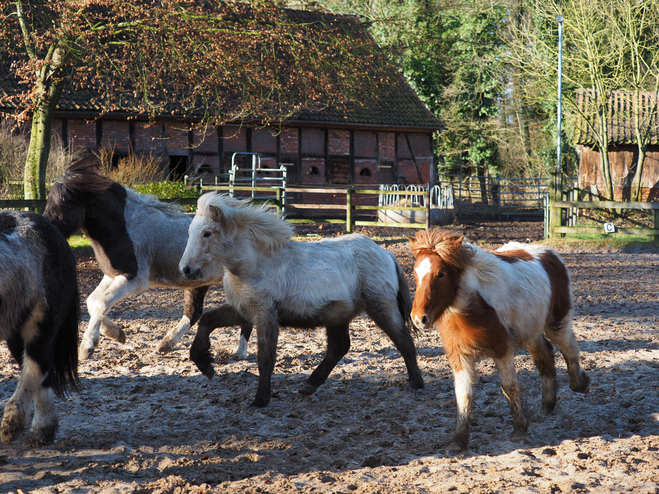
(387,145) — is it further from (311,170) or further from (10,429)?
(10,429)

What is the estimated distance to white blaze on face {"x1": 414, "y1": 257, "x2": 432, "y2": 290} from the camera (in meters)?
→ 4.04

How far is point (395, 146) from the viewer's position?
28.2 meters

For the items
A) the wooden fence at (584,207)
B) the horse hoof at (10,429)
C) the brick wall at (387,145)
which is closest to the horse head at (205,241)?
the horse hoof at (10,429)

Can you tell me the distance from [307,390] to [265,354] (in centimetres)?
56

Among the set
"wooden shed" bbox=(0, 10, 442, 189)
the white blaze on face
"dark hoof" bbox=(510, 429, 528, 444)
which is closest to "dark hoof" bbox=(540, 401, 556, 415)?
"dark hoof" bbox=(510, 429, 528, 444)

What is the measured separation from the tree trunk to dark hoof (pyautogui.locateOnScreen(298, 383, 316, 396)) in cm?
1056

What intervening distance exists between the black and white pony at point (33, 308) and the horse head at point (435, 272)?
2.27m

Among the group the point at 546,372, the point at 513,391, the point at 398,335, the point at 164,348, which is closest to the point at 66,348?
the point at 164,348

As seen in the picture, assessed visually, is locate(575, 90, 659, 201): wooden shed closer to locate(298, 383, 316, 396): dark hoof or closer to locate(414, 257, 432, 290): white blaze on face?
locate(298, 383, 316, 396): dark hoof

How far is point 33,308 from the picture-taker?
4.09 meters

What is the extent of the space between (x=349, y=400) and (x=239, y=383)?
1008 mm

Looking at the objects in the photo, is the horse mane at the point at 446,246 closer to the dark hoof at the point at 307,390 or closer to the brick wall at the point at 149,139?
the dark hoof at the point at 307,390

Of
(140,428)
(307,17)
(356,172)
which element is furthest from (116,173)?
(140,428)

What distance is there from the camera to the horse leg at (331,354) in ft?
18.0
